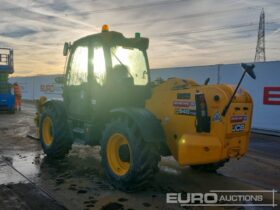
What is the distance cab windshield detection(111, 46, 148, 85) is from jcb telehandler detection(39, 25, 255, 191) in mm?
18

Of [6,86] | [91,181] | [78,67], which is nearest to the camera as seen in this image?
[91,181]

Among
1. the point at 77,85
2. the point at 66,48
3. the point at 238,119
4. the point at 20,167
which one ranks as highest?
the point at 66,48

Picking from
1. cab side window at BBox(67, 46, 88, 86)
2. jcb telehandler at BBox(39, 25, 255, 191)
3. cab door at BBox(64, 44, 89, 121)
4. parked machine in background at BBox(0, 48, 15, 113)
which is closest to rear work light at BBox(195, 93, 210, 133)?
jcb telehandler at BBox(39, 25, 255, 191)

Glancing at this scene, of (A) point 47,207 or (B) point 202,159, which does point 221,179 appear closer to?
(B) point 202,159

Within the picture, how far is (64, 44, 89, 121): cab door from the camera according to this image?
664 centimetres

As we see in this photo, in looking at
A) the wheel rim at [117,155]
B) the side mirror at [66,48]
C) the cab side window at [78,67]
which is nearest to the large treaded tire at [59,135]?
the cab side window at [78,67]

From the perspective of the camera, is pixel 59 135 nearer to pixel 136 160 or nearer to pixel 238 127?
pixel 136 160

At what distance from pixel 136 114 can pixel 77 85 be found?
2067 millimetres

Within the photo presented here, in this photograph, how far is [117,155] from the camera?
5805mm

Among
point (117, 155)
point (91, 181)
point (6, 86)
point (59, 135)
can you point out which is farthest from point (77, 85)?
point (6, 86)

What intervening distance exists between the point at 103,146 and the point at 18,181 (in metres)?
1.60

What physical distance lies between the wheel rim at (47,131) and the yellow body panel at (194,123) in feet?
10.2

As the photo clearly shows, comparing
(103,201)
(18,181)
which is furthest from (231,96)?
(18,181)

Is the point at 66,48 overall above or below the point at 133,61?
above
